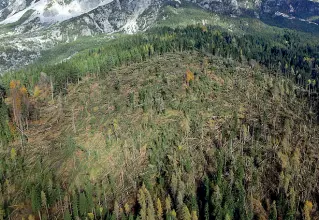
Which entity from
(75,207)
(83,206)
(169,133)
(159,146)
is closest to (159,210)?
(83,206)

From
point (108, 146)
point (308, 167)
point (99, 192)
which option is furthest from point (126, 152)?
point (308, 167)

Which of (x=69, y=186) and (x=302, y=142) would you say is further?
(x=302, y=142)

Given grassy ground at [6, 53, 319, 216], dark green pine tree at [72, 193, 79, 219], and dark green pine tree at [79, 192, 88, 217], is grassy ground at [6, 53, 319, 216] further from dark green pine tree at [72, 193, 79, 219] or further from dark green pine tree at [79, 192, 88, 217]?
dark green pine tree at [79, 192, 88, 217]

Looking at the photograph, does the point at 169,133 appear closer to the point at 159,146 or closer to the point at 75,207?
the point at 159,146

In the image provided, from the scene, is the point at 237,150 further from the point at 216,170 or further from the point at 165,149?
the point at 165,149

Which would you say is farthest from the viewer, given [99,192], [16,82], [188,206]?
[16,82]

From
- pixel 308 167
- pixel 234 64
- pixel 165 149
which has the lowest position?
pixel 308 167

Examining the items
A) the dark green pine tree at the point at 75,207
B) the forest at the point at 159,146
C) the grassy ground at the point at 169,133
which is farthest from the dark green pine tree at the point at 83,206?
the grassy ground at the point at 169,133

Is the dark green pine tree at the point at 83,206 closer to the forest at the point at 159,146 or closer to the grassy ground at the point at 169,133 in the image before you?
the forest at the point at 159,146

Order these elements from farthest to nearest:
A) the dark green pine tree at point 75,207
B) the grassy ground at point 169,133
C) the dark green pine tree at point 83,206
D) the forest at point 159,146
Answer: the grassy ground at point 169,133
the forest at point 159,146
the dark green pine tree at point 83,206
the dark green pine tree at point 75,207
